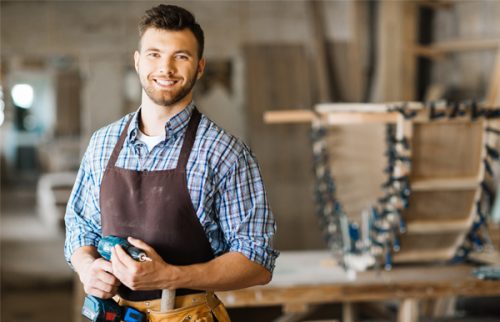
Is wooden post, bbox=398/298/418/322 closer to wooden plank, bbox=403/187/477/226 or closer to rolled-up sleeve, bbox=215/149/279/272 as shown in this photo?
wooden plank, bbox=403/187/477/226

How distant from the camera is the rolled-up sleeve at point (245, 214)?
199cm

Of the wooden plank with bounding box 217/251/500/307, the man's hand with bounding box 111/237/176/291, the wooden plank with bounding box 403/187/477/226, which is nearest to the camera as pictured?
the man's hand with bounding box 111/237/176/291

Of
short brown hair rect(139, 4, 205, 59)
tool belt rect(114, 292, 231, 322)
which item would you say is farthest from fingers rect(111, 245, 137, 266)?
short brown hair rect(139, 4, 205, 59)

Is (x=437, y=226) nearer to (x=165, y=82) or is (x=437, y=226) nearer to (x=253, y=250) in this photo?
(x=253, y=250)

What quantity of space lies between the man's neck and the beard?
0.03m

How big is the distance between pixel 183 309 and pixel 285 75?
5.54m

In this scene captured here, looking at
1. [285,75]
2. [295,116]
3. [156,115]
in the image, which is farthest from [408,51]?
[156,115]

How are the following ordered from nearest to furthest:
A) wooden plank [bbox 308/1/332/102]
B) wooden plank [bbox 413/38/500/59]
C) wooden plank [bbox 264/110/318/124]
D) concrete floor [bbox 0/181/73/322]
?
wooden plank [bbox 264/110/318/124], wooden plank [bbox 413/38/500/59], wooden plank [bbox 308/1/332/102], concrete floor [bbox 0/181/73/322]

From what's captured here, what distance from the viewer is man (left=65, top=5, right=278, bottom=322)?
1.97m

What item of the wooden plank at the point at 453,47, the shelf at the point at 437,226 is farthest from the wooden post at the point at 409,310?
the wooden plank at the point at 453,47

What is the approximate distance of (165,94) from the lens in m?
1.99

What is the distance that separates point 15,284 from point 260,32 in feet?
12.9

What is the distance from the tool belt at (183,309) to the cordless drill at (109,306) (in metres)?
0.03

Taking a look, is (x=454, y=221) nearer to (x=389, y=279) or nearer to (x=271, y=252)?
(x=389, y=279)
